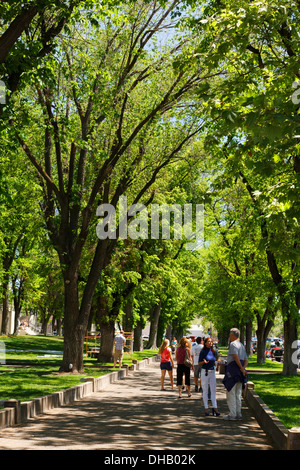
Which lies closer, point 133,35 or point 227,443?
point 227,443

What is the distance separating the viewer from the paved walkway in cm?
928

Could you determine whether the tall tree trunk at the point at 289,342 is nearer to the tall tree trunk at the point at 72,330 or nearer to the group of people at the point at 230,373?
the tall tree trunk at the point at 72,330

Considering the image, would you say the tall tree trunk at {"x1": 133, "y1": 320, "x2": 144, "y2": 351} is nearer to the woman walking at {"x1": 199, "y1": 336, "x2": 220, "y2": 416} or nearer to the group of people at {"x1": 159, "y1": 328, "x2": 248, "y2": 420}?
the group of people at {"x1": 159, "y1": 328, "x2": 248, "y2": 420}

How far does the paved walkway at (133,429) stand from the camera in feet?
30.5

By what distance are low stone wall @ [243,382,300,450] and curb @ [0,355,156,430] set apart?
438 cm

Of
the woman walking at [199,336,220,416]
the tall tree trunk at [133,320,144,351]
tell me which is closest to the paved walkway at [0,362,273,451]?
the woman walking at [199,336,220,416]

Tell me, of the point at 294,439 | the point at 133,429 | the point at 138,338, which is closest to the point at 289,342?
the point at 133,429

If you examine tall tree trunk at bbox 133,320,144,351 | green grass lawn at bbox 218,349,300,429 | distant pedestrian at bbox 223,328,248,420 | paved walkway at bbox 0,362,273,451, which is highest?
tall tree trunk at bbox 133,320,144,351

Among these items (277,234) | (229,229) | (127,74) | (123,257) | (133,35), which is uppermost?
(133,35)

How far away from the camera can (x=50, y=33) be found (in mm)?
13438
